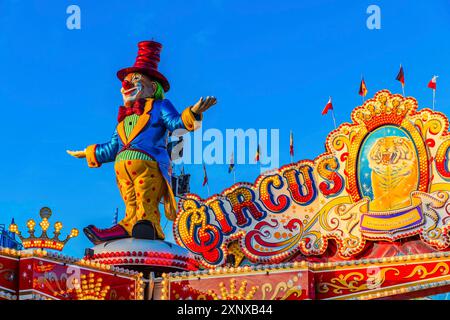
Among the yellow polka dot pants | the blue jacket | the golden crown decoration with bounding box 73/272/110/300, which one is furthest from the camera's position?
the blue jacket

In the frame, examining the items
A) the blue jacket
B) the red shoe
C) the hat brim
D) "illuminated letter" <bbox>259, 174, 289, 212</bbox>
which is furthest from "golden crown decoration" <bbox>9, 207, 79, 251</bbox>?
"illuminated letter" <bbox>259, 174, 289, 212</bbox>

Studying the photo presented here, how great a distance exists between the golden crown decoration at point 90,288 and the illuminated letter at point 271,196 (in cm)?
708

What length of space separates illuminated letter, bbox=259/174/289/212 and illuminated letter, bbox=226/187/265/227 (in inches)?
9.0

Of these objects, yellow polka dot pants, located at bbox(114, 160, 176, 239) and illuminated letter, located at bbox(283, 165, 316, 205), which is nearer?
yellow polka dot pants, located at bbox(114, 160, 176, 239)

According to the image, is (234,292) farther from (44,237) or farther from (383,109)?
(383,109)

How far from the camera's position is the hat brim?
15.9m

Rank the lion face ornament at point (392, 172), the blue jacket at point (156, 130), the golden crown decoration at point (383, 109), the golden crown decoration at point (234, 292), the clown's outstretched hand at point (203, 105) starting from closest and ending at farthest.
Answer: the golden crown decoration at point (234, 292), the clown's outstretched hand at point (203, 105), the blue jacket at point (156, 130), the lion face ornament at point (392, 172), the golden crown decoration at point (383, 109)

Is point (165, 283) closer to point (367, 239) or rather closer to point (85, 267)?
point (85, 267)

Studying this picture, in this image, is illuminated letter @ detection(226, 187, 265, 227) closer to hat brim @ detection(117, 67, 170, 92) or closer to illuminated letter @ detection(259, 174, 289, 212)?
illuminated letter @ detection(259, 174, 289, 212)

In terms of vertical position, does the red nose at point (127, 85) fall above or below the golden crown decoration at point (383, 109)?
below

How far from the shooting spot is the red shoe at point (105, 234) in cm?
1479

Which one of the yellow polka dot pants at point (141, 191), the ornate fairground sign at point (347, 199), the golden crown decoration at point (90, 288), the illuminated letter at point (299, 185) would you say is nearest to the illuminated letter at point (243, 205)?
the ornate fairground sign at point (347, 199)

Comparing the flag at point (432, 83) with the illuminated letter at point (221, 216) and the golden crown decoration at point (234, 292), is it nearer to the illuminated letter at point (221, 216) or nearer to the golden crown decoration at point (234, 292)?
the illuminated letter at point (221, 216)
